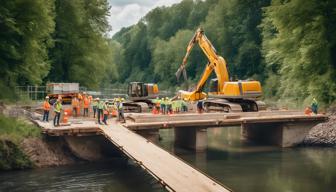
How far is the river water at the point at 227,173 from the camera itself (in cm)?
2102

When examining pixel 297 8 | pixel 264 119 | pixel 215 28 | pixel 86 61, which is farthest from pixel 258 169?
pixel 215 28

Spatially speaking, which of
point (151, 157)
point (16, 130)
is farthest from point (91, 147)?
point (151, 157)

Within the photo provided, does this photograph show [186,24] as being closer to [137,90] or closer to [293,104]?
[293,104]

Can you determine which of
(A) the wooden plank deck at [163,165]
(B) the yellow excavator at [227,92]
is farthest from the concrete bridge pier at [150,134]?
(B) the yellow excavator at [227,92]

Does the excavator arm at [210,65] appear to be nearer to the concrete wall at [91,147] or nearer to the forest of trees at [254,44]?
the forest of trees at [254,44]

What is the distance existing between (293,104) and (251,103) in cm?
1102

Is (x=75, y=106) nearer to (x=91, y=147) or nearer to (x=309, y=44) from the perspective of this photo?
(x=91, y=147)

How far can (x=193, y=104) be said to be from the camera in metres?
40.2

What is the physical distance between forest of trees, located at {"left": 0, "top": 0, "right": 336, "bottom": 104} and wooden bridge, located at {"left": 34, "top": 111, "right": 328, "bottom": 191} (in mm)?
7463

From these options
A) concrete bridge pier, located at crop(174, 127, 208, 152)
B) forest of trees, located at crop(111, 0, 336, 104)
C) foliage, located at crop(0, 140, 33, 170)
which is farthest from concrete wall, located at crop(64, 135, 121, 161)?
forest of trees, located at crop(111, 0, 336, 104)

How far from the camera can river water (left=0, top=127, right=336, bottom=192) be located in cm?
2102

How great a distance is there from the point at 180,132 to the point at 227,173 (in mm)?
8712

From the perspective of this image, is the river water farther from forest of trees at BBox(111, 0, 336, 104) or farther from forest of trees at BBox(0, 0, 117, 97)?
forest of trees at BBox(0, 0, 117, 97)

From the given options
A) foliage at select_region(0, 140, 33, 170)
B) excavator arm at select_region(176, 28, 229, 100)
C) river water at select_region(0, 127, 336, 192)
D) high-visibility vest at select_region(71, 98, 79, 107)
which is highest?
excavator arm at select_region(176, 28, 229, 100)
